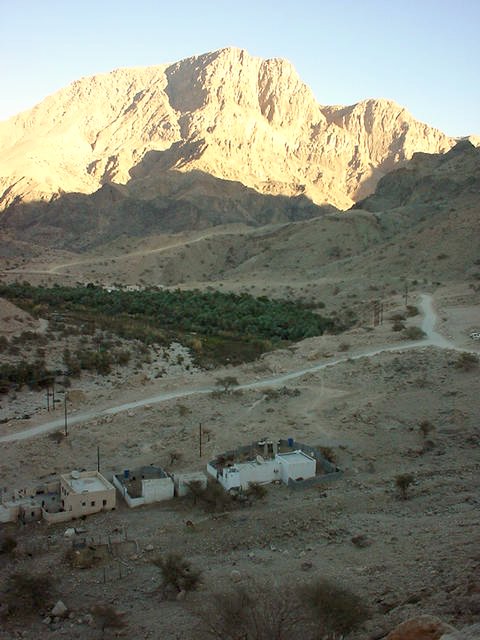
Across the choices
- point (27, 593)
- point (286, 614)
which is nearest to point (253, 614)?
point (286, 614)

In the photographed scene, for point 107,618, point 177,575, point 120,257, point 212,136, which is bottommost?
point 107,618

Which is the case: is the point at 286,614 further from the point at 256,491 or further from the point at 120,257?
the point at 120,257

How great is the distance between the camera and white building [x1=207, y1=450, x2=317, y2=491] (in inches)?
707

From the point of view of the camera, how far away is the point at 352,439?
69.3 feet

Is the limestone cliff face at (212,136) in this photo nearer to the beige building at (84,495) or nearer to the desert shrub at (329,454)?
the desert shrub at (329,454)

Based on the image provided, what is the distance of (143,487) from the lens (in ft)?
57.2

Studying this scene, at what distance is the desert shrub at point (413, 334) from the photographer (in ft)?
101

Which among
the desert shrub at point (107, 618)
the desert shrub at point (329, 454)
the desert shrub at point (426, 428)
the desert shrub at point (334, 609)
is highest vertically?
the desert shrub at point (426, 428)

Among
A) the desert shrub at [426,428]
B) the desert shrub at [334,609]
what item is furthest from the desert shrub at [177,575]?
the desert shrub at [426,428]

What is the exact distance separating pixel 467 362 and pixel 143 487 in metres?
13.9

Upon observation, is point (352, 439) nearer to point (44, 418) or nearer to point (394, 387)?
point (394, 387)

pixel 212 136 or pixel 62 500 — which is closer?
pixel 62 500

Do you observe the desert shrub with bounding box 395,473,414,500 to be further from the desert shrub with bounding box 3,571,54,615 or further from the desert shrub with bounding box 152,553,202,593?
the desert shrub with bounding box 3,571,54,615

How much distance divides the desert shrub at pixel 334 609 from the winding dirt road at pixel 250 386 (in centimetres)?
1230
